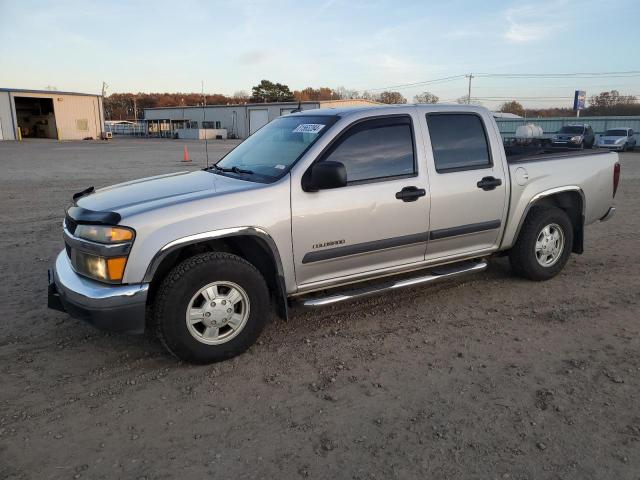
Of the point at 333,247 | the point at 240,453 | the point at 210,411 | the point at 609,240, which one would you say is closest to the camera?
the point at 240,453

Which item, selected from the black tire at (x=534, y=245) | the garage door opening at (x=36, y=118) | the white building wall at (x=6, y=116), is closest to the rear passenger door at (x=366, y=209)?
the black tire at (x=534, y=245)

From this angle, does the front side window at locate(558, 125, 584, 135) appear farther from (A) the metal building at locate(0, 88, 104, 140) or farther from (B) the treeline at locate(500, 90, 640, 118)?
(A) the metal building at locate(0, 88, 104, 140)

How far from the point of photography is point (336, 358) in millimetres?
3740

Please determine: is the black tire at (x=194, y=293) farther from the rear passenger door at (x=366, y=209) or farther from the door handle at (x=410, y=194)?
the door handle at (x=410, y=194)

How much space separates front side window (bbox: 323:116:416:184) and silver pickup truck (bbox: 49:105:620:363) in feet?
0.03

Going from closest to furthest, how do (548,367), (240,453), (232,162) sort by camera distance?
(240,453) → (548,367) → (232,162)

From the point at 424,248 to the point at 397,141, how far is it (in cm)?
99

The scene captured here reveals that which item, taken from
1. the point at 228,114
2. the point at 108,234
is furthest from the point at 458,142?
the point at 228,114

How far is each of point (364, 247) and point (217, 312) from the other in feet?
4.28

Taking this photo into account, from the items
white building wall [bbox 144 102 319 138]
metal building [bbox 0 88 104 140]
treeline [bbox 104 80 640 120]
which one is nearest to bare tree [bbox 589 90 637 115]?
treeline [bbox 104 80 640 120]

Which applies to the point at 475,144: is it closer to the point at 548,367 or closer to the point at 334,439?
the point at 548,367

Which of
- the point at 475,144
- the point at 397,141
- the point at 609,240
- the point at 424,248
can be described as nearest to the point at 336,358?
the point at 424,248

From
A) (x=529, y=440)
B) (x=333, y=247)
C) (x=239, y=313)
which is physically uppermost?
(x=333, y=247)

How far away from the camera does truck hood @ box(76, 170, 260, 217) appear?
11.5ft
